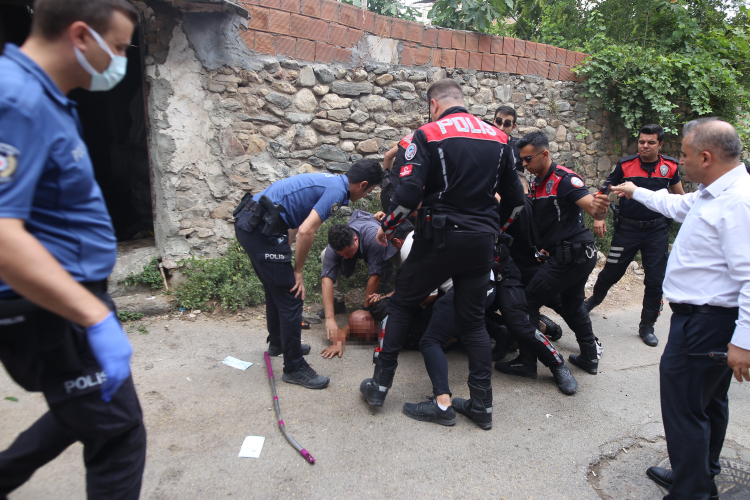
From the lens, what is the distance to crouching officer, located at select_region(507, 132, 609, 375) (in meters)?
3.38

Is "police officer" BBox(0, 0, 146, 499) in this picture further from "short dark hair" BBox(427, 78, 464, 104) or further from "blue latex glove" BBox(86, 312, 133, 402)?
"short dark hair" BBox(427, 78, 464, 104)

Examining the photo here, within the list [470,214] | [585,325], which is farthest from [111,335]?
[585,325]

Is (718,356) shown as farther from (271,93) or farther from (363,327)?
(271,93)

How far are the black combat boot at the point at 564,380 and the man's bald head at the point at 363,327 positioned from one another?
1409mm

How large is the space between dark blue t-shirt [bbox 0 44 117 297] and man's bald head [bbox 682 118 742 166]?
2.37 meters

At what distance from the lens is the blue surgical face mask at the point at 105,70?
4.29 ft

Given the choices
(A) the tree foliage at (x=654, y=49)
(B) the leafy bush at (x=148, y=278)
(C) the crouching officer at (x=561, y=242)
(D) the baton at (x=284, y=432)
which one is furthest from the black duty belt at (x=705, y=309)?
(A) the tree foliage at (x=654, y=49)

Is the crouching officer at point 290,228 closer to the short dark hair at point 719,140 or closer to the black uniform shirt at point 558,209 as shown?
the black uniform shirt at point 558,209

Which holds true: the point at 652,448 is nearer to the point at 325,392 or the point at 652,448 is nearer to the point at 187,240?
the point at 325,392

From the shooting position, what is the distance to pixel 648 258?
4359 mm

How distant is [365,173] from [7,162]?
86.9 inches

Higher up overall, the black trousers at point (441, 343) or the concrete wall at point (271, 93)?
the concrete wall at point (271, 93)

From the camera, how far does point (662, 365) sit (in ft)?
7.07

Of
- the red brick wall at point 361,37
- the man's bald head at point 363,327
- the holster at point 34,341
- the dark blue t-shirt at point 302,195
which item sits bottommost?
the man's bald head at point 363,327
